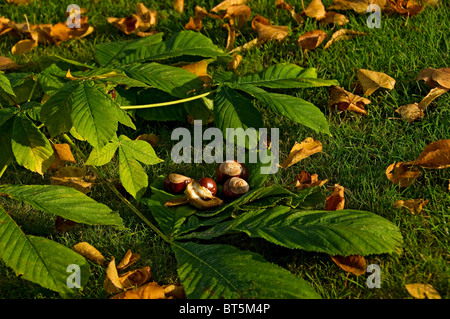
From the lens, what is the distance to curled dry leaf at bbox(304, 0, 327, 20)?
113 inches

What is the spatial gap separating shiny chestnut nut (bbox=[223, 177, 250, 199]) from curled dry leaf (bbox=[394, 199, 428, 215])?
1.71 feet

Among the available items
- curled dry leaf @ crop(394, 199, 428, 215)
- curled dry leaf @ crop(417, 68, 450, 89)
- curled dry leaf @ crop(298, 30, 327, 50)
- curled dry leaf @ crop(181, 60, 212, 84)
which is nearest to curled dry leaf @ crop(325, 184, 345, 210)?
curled dry leaf @ crop(394, 199, 428, 215)

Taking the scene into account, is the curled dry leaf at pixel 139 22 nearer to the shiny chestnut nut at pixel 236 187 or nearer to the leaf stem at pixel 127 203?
the leaf stem at pixel 127 203

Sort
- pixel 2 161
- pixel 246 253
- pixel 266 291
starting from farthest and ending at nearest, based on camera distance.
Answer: pixel 2 161 → pixel 246 253 → pixel 266 291

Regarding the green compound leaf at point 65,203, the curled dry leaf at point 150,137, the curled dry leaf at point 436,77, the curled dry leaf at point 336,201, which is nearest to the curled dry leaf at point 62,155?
the curled dry leaf at point 150,137

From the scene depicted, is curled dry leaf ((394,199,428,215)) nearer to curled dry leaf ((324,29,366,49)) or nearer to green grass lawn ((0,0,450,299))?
green grass lawn ((0,0,450,299))

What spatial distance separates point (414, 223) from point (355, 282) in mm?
346

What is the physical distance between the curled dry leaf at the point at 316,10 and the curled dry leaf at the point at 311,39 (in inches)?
6.8

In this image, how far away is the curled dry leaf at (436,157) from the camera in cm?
203

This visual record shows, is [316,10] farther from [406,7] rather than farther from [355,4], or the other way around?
[406,7]

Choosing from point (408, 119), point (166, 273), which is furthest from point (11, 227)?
point (408, 119)

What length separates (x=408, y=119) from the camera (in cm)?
233

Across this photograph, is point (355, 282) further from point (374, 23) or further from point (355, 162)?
point (374, 23)

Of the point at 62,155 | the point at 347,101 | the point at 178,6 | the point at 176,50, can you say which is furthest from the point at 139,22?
the point at 347,101
